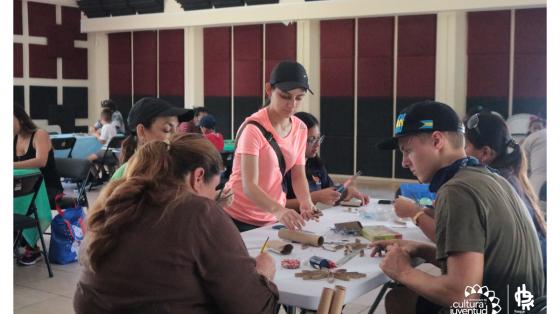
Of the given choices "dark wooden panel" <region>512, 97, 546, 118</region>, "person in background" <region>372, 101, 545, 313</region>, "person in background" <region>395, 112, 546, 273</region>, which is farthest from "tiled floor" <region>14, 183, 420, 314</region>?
"dark wooden panel" <region>512, 97, 546, 118</region>

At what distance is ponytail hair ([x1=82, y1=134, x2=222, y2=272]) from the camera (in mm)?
1477

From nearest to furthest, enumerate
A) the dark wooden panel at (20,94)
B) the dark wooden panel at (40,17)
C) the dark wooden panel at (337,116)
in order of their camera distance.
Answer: the dark wooden panel at (337,116), the dark wooden panel at (20,94), the dark wooden panel at (40,17)

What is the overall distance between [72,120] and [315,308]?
37.5 ft

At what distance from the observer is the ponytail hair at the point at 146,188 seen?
1477 mm

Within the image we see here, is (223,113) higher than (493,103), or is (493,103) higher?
(493,103)

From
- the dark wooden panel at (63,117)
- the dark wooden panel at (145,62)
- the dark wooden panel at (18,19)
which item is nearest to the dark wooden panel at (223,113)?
the dark wooden panel at (145,62)

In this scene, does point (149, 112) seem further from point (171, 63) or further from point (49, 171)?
point (171, 63)

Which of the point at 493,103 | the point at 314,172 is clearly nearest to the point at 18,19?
the point at 493,103

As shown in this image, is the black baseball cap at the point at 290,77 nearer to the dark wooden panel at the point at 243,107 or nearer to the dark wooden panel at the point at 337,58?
the dark wooden panel at the point at 337,58

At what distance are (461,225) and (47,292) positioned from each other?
3.29m

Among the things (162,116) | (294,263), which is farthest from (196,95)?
(294,263)

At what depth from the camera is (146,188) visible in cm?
153

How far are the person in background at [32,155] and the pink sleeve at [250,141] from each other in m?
2.67

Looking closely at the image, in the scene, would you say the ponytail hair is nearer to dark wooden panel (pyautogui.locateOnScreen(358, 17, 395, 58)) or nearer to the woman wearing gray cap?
the woman wearing gray cap
